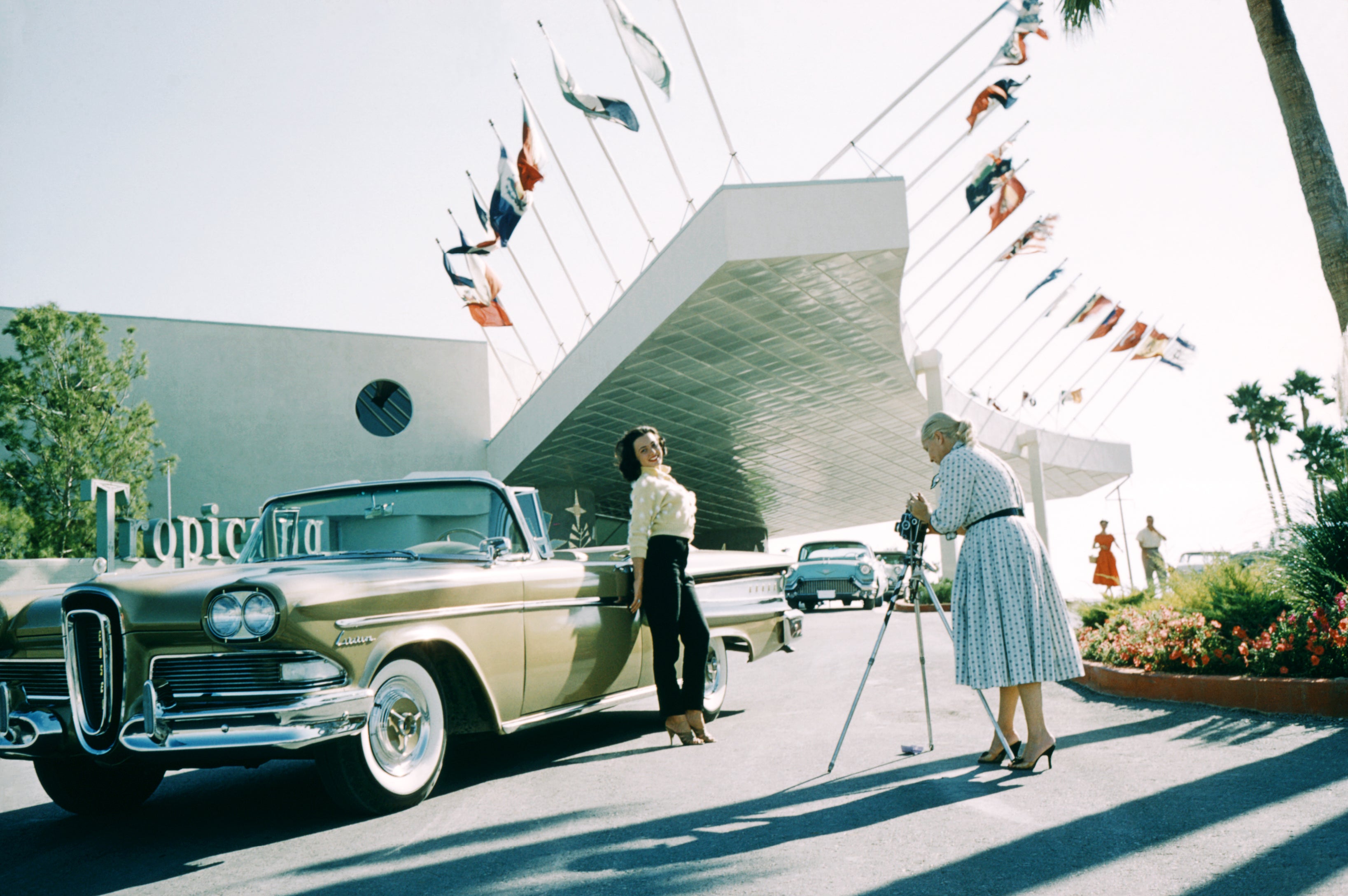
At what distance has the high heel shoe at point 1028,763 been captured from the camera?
4.44 meters

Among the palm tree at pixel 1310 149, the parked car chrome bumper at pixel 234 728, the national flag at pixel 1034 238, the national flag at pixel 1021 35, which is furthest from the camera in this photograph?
the national flag at pixel 1034 238

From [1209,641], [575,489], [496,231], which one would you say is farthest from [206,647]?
[575,489]

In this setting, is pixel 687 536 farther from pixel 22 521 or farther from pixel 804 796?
pixel 22 521

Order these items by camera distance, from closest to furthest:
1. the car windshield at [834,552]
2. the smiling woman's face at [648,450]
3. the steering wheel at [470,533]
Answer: the steering wheel at [470,533], the smiling woman's face at [648,450], the car windshield at [834,552]

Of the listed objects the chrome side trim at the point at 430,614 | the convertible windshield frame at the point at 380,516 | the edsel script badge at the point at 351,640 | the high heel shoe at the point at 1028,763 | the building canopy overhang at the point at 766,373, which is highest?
the building canopy overhang at the point at 766,373

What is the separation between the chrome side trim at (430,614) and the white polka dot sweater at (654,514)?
928 millimetres

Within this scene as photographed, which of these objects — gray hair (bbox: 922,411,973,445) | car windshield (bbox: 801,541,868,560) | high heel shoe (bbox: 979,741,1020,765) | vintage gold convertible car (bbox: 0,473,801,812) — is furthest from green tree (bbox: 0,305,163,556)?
high heel shoe (bbox: 979,741,1020,765)

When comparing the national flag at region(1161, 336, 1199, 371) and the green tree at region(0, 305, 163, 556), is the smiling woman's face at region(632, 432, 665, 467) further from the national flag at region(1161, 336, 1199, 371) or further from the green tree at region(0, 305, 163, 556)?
the national flag at region(1161, 336, 1199, 371)

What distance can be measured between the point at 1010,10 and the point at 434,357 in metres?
18.4

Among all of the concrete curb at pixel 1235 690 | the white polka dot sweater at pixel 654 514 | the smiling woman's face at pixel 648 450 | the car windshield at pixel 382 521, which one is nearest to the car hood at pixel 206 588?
the car windshield at pixel 382 521

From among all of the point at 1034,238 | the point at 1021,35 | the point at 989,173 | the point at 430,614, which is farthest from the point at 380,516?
the point at 1034,238

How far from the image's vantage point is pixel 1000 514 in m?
4.67

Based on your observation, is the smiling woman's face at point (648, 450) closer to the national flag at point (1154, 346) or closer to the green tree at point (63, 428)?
the green tree at point (63, 428)

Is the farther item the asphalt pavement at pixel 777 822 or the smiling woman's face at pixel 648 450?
the smiling woman's face at pixel 648 450
